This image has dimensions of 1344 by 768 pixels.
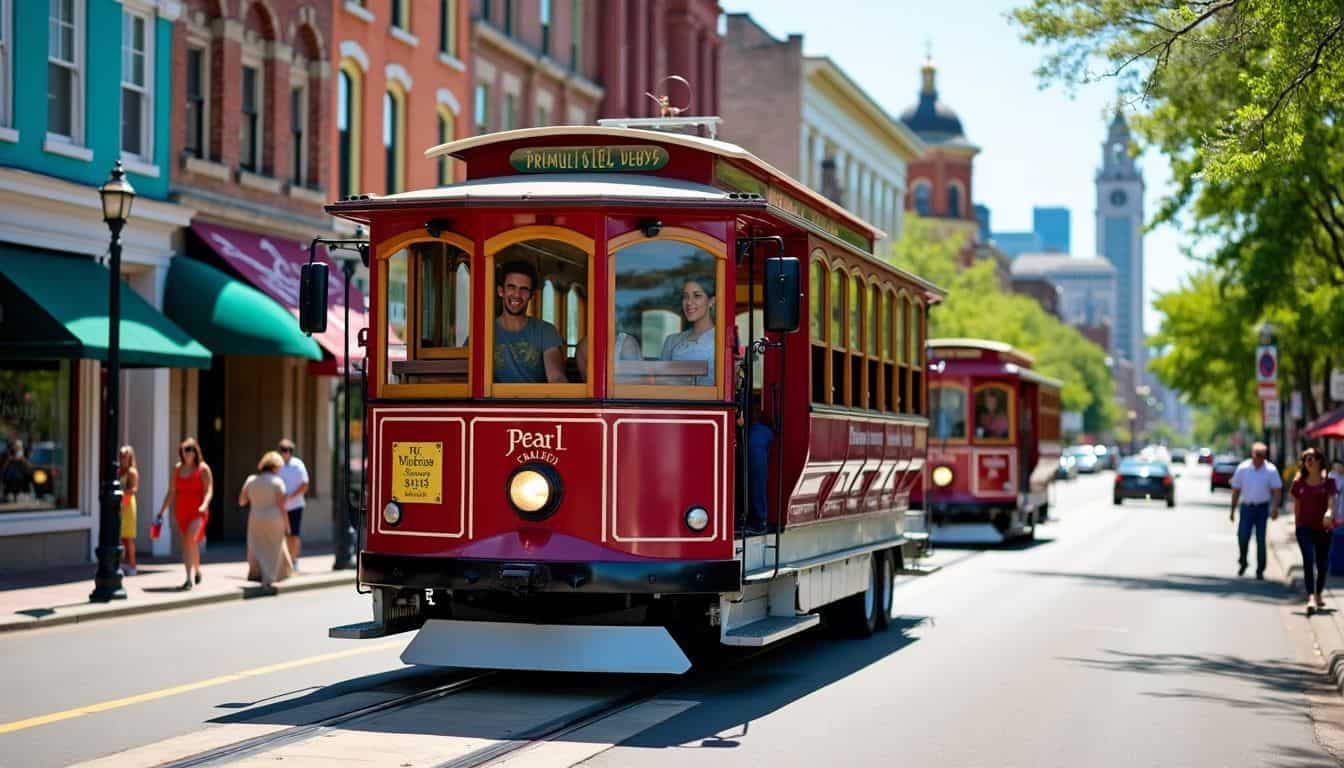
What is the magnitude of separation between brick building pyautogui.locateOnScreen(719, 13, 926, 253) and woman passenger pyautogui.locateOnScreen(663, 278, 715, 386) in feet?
162

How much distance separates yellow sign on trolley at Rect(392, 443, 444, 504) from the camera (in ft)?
38.8

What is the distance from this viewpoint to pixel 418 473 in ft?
39.1

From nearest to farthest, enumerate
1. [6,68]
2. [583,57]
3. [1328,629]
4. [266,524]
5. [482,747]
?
[482,747] < [1328,629] < [266,524] < [6,68] < [583,57]

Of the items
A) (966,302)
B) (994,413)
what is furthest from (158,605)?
(966,302)

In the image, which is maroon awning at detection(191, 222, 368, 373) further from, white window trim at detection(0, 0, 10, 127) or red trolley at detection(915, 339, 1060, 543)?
red trolley at detection(915, 339, 1060, 543)

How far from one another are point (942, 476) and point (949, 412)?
1.06 metres

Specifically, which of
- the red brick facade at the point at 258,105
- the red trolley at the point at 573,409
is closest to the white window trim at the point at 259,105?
the red brick facade at the point at 258,105

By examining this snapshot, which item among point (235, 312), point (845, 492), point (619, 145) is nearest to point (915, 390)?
point (845, 492)

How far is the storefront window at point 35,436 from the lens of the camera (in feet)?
74.2

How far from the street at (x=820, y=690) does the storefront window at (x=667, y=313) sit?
2122 mm

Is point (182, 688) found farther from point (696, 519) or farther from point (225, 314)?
point (225, 314)

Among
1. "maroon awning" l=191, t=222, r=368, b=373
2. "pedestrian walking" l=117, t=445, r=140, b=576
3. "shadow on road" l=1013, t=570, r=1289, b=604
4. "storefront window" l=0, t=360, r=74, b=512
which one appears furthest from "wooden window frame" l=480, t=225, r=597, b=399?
"maroon awning" l=191, t=222, r=368, b=373

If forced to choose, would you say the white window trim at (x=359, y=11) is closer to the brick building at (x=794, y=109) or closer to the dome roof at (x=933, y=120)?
the brick building at (x=794, y=109)

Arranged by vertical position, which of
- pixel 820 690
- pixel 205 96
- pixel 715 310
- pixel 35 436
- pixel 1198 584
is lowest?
pixel 1198 584
